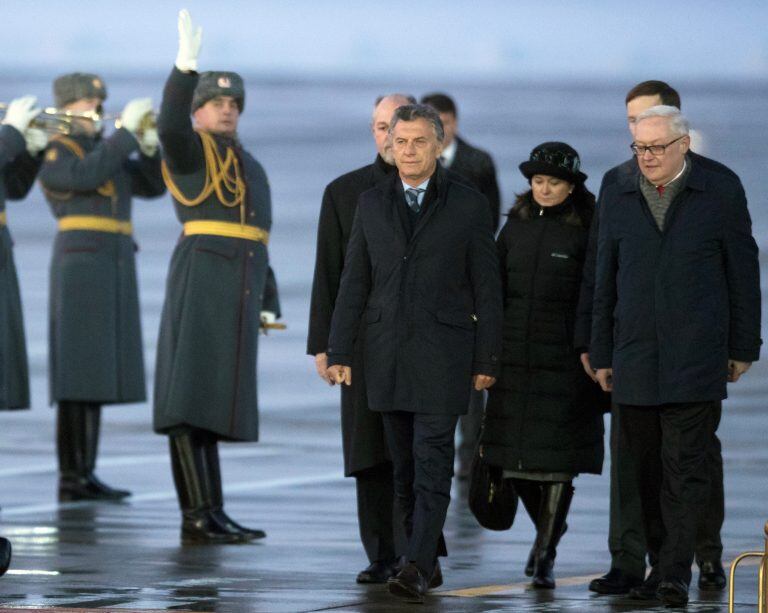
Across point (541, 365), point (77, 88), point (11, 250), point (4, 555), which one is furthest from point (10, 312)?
point (541, 365)

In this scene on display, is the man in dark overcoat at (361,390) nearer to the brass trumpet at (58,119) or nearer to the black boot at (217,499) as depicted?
the black boot at (217,499)

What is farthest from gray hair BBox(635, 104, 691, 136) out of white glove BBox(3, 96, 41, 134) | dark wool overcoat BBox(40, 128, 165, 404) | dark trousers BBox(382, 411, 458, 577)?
dark wool overcoat BBox(40, 128, 165, 404)

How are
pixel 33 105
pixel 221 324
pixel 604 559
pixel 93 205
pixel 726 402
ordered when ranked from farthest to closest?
pixel 726 402, pixel 93 205, pixel 33 105, pixel 221 324, pixel 604 559

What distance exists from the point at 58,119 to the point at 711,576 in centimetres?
487

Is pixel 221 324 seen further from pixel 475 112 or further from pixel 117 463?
pixel 475 112

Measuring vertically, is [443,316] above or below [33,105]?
below

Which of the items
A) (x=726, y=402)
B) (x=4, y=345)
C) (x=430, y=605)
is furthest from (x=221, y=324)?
(x=726, y=402)

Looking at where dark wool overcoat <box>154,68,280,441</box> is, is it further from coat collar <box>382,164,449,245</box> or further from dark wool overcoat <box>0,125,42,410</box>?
coat collar <box>382,164,449,245</box>

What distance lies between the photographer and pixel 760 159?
45.3 metres

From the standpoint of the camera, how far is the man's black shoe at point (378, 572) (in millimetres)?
9266

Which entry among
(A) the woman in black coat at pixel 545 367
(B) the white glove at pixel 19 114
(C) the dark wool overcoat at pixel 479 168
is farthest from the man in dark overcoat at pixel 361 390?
(C) the dark wool overcoat at pixel 479 168

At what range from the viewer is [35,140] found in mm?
12258

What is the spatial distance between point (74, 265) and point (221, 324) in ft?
7.29

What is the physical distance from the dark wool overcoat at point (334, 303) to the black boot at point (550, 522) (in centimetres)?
64
